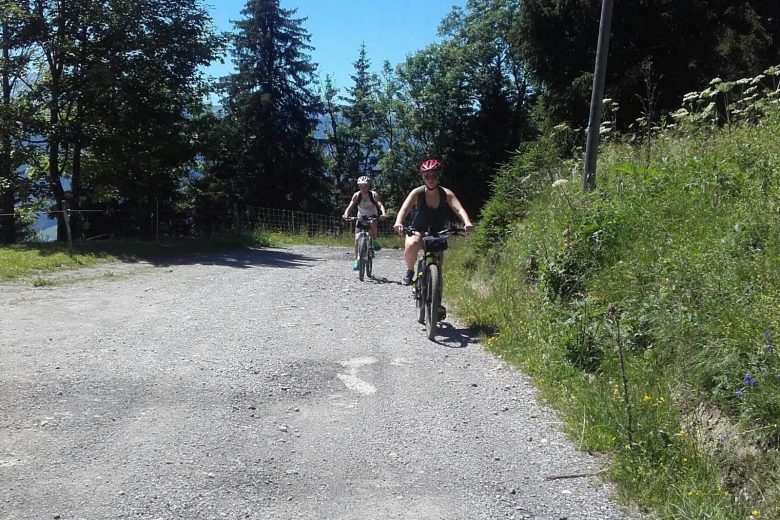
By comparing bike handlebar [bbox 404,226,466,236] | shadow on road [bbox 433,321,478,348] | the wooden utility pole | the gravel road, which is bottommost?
the gravel road

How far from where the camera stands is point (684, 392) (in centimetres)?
420

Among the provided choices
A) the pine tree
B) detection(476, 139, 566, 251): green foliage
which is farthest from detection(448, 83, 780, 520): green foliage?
the pine tree

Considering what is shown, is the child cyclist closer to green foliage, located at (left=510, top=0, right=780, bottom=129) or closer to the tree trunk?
green foliage, located at (left=510, top=0, right=780, bottom=129)

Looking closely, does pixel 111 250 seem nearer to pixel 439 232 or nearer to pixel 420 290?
pixel 420 290

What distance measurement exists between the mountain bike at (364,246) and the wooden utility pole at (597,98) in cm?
501

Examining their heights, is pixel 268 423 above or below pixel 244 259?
below

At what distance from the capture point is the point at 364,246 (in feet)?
39.8

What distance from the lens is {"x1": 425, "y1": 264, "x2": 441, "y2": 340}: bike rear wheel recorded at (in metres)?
7.22

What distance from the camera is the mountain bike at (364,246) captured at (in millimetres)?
12109

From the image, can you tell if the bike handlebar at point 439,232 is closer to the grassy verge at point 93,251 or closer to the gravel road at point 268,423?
the gravel road at point 268,423

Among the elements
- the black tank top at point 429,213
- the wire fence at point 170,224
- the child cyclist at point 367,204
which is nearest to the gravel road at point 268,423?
the black tank top at point 429,213

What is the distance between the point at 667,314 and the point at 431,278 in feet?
10.1

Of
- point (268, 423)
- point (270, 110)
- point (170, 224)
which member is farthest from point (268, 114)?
point (268, 423)

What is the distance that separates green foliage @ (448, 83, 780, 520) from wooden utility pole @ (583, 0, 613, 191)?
0.84 feet
